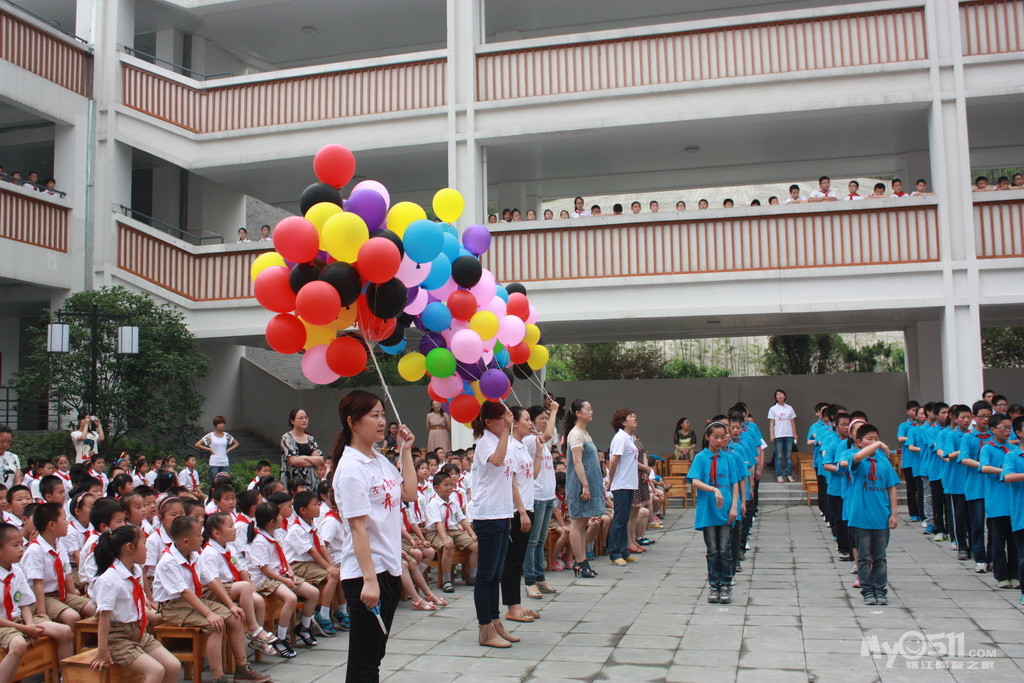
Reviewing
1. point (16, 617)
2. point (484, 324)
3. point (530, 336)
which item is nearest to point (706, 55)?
point (530, 336)

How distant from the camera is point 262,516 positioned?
6715 millimetres

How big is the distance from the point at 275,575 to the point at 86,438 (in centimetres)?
761

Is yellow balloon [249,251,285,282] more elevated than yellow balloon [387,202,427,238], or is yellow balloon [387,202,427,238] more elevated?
yellow balloon [387,202,427,238]

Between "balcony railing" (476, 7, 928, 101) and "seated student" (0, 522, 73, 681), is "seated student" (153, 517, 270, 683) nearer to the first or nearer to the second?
"seated student" (0, 522, 73, 681)

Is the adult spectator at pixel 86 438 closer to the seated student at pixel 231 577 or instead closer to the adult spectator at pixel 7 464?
the adult spectator at pixel 7 464

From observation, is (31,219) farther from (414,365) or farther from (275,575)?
(275,575)

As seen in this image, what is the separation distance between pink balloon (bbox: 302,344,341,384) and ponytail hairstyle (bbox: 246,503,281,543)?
125 centimetres

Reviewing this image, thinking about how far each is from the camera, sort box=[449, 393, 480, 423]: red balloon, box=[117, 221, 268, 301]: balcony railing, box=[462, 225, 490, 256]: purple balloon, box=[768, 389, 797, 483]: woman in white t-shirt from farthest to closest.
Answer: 1. box=[768, 389, 797, 483]: woman in white t-shirt
2. box=[117, 221, 268, 301]: balcony railing
3. box=[462, 225, 490, 256]: purple balloon
4. box=[449, 393, 480, 423]: red balloon

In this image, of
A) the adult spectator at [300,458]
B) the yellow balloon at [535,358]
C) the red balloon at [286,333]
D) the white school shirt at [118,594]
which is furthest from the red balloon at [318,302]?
the adult spectator at [300,458]

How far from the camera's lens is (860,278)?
13594mm

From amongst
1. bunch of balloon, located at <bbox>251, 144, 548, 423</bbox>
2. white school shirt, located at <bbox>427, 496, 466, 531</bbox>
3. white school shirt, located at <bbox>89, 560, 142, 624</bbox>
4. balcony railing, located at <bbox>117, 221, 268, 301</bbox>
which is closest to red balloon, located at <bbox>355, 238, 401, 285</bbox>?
bunch of balloon, located at <bbox>251, 144, 548, 423</bbox>

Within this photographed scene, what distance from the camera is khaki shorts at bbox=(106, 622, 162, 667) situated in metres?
4.92

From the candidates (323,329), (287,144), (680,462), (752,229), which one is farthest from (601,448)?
(323,329)

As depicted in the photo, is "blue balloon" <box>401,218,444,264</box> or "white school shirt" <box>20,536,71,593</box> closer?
"white school shirt" <box>20,536,71,593</box>
